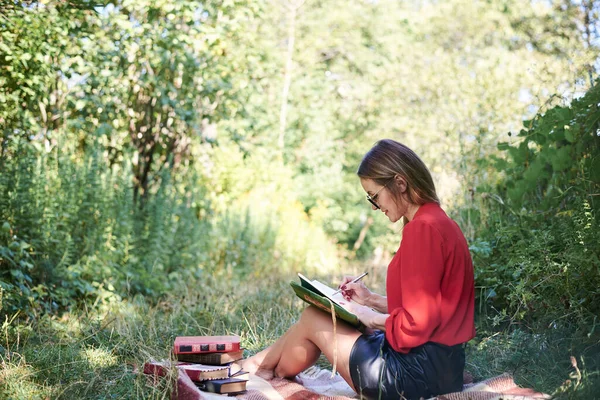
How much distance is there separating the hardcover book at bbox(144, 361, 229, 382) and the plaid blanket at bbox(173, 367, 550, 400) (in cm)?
12

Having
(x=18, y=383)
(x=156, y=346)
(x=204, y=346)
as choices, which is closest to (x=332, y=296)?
(x=204, y=346)

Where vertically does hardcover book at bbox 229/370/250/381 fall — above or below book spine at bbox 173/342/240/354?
below

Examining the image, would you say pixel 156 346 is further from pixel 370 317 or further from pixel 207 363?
pixel 370 317

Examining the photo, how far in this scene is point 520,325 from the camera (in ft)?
13.5

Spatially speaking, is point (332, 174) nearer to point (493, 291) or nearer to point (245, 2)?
point (245, 2)

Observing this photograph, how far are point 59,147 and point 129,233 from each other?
107 centimetres

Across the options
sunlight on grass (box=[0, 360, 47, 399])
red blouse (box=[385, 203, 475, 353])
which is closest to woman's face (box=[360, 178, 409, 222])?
red blouse (box=[385, 203, 475, 353])

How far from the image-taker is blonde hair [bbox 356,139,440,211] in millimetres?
3119

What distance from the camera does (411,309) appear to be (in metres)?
2.92

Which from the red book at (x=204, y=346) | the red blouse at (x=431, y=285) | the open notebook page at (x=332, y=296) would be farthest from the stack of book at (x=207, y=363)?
the red blouse at (x=431, y=285)

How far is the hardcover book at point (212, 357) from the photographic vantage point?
3557 millimetres

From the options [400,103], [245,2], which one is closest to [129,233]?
[245,2]

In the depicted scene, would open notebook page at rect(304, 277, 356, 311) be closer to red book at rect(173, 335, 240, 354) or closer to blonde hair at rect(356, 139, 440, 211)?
blonde hair at rect(356, 139, 440, 211)

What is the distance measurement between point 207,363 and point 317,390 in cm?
61
